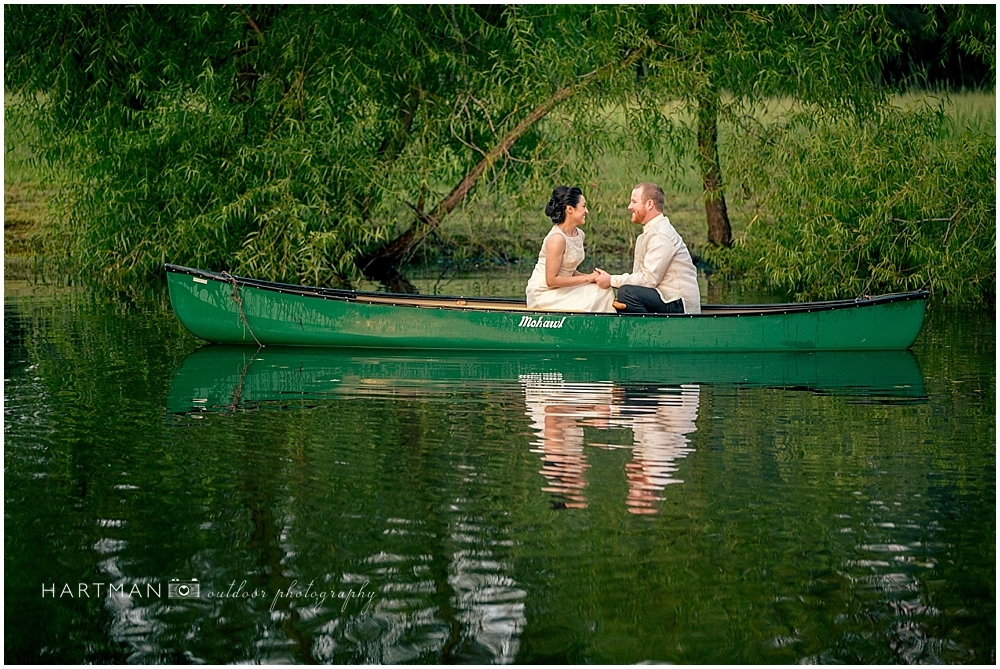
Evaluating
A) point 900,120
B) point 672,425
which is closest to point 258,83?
point 900,120

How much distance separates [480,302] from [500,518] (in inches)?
237

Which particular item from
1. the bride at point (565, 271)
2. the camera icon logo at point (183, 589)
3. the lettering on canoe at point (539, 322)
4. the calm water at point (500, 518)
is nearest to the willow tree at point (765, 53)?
the bride at point (565, 271)

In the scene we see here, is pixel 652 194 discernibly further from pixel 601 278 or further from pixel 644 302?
pixel 644 302

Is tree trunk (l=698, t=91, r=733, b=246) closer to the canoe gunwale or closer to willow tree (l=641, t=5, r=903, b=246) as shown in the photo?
willow tree (l=641, t=5, r=903, b=246)

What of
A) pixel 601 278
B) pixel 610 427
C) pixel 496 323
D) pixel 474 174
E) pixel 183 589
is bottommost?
pixel 183 589

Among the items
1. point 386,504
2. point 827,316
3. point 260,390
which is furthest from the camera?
point 827,316

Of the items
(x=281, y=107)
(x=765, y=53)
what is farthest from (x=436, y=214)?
(x=765, y=53)

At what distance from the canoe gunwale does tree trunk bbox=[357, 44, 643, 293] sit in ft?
11.4

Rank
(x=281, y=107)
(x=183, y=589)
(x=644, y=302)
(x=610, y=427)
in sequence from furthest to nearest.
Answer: (x=281, y=107) < (x=644, y=302) < (x=610, y=427) < (x=183, y=589)

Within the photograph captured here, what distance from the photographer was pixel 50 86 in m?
15.1

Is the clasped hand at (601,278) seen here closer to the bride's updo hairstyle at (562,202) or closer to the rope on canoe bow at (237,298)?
the bride's updo hairstyle at (562,202)

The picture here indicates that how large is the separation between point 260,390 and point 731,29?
23.5 feet

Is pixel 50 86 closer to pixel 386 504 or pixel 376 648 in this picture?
pixel 386 504

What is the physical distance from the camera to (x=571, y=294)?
11.0 meters
